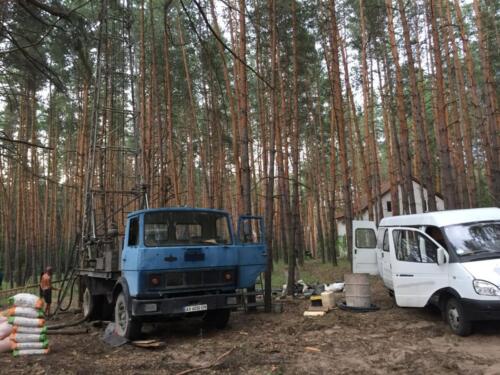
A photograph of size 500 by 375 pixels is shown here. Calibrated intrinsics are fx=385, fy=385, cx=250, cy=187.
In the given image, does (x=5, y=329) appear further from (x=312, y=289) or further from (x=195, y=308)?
(x=312, y=289)

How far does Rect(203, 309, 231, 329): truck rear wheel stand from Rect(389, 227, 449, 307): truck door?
129 inches

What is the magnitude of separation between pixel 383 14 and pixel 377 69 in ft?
11.6

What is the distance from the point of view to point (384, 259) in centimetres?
874

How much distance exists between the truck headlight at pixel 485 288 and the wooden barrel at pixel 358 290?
2.74m

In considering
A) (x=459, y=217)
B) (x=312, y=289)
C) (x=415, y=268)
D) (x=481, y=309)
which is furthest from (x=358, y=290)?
(x=481, y=309)

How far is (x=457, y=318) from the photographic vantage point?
240 inches

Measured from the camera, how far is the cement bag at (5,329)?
5.93 metres

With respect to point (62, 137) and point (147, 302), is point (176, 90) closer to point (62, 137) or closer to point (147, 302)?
point (62, 137)

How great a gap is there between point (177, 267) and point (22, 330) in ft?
8.27

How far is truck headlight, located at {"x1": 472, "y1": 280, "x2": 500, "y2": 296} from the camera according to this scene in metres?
5.57

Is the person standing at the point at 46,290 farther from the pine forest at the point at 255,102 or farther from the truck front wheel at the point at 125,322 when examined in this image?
the truck front wheel at the point at 125,322

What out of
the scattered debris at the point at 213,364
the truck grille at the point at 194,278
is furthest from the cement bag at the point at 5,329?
the scattered debris at the point at 213,364

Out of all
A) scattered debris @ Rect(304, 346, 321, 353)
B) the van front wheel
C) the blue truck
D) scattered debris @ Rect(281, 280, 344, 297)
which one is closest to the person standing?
the blue truck

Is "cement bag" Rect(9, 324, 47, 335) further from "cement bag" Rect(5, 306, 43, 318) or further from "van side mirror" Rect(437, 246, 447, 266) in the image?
"van side mirror" Rect(437, 246, 447, 266)
